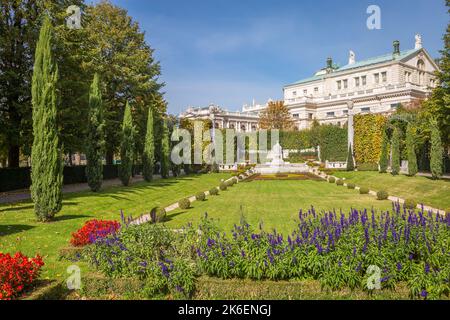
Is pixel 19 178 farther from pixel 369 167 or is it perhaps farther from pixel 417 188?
pixel 369 167

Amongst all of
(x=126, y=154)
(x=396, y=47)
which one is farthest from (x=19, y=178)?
(x=396, y=47)

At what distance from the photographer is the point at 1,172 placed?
24516mm

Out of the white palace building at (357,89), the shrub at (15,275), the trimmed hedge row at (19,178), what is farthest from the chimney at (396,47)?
the shrub at (15,275)

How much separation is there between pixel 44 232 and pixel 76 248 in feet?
13.7

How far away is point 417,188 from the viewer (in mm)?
25875

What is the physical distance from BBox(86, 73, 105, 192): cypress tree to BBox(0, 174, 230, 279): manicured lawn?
6.58 feet

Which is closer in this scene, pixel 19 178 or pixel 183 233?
pixel 183 233

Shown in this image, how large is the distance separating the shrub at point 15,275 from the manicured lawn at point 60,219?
1.56m

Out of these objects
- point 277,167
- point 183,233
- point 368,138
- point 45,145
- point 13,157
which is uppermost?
point 368,138

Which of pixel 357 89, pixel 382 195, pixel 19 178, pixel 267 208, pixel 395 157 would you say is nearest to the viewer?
pixel 267 208

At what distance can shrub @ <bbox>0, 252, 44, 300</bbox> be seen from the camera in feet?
20.2

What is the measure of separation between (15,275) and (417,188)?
2708cm

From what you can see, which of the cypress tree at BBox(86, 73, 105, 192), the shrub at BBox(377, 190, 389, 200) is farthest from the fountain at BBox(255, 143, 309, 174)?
the cypress tree at BBox(86, 73, 105, 192)
